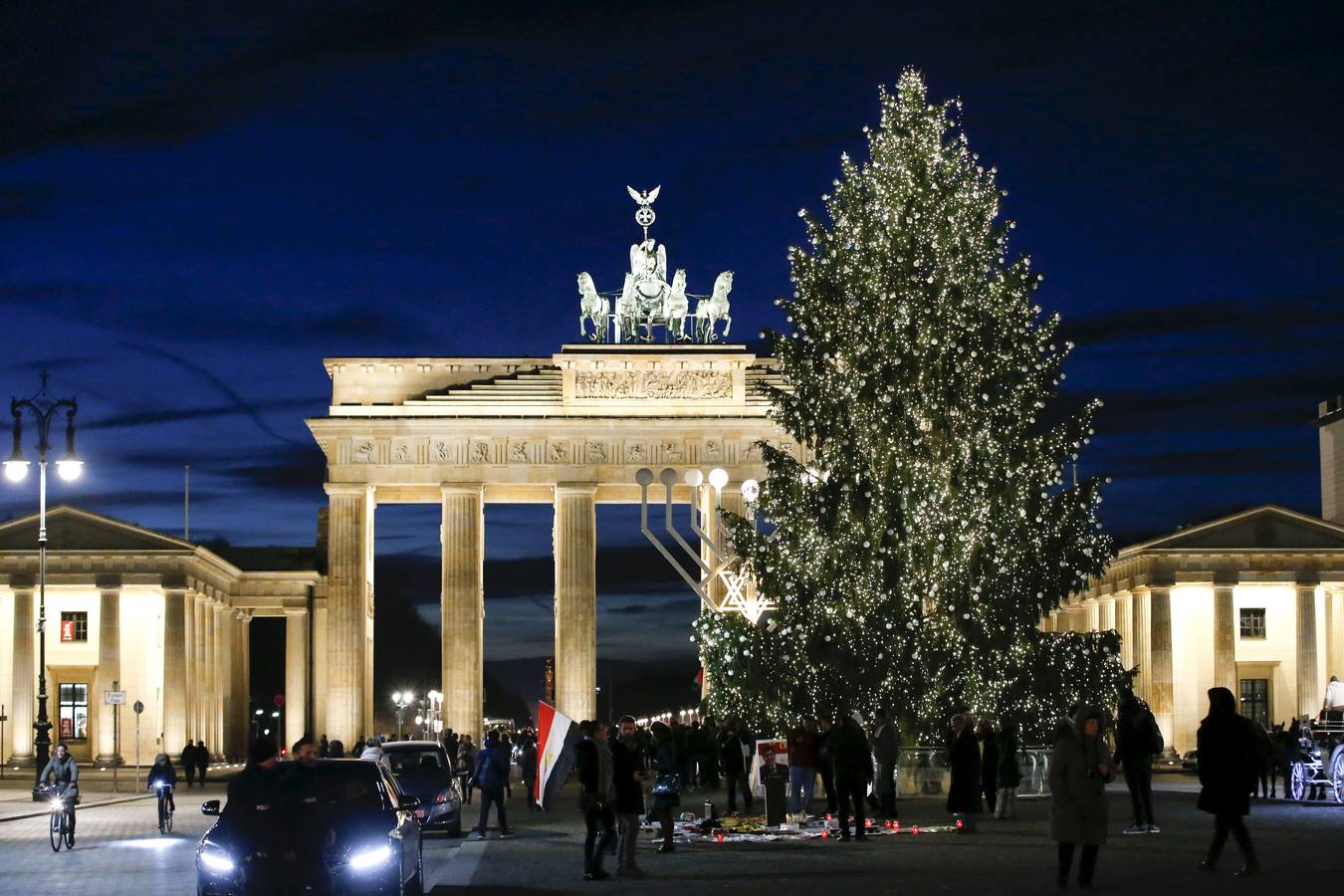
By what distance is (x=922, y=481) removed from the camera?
129ft

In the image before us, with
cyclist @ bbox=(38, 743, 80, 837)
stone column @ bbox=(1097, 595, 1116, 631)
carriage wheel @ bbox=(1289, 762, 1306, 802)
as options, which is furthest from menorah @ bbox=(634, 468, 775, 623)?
stone column @ bbox=(1097, 595, 1116, 631)

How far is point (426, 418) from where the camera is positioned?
258 ft

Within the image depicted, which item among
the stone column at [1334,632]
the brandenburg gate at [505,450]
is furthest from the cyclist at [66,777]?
the stone column at [1334,632]

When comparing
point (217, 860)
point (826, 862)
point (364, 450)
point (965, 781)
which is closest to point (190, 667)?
point (364, 450)

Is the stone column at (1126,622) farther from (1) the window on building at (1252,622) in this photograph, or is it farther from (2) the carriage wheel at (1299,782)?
(2) the carriage wheel at (1299,782)

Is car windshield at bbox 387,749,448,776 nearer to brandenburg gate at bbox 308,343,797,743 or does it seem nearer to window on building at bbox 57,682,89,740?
brandenburg gate at bbox 308,343,797,743

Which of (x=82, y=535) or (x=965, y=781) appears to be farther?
(x=82, y=535)

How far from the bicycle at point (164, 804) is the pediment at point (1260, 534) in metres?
50.5

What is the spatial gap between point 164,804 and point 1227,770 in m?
20.9

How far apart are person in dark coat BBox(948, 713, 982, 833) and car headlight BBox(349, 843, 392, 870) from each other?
1377 cm

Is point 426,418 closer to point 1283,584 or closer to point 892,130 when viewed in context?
point 1283,584

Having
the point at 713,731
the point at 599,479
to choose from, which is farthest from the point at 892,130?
the point at 599,479

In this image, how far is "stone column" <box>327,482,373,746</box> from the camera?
77562 mm

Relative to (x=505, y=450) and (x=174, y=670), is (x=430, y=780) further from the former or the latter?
(x=174, y=670)
